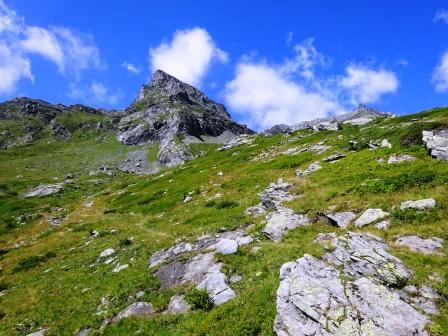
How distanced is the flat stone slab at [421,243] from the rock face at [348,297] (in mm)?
2591

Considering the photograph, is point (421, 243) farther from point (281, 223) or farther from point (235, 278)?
point (235, 278)

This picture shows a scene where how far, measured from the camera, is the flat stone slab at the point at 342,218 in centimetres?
2748

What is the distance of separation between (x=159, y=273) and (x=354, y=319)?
14.0 m

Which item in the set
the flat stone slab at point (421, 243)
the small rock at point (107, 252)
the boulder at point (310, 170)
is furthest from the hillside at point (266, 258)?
the boulder at point (310, 170)

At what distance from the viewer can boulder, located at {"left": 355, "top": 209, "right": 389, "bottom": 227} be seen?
2666cm

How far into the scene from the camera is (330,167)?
44.2 meters

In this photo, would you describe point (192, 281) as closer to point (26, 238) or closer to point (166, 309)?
point (166, 309)

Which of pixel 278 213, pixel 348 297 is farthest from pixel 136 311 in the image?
pixel 278 213

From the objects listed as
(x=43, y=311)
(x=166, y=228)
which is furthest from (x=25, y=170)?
(x=43, y=311)

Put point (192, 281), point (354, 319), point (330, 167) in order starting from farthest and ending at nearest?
point (330, 167) → point (192, 281) → point (354, 319)

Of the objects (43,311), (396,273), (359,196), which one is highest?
(359,196)

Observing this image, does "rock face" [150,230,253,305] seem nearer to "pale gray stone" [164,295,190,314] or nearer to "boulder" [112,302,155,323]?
"pale gray stone" [164,295,190,314]

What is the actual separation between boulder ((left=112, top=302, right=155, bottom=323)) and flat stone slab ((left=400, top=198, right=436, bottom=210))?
1812 cm

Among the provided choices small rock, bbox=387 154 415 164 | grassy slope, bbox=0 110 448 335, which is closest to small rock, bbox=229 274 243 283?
grassy slope, bbox=0 110 448 335
